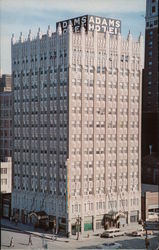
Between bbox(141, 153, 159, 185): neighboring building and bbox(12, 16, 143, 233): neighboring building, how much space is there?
657 inches

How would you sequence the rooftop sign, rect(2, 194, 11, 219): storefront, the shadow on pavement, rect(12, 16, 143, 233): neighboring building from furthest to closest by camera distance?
rect(2, 194, 11, 219): storefront < the rooftop sign < rect(12, 16, 143, 233): neighboring building < the shadow on pavement

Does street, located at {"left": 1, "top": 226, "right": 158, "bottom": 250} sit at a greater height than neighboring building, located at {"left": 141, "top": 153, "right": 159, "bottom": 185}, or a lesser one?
lesser

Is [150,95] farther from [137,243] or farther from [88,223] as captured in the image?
[137,243]

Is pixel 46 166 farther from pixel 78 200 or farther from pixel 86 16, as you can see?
pixel 86 16

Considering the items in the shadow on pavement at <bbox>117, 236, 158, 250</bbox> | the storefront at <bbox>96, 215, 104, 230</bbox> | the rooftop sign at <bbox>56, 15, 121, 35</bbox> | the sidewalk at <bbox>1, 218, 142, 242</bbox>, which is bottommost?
the shadow on pavement at <bbox>117, 236, 158, 250</bbox>

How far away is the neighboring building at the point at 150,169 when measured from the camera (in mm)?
84731

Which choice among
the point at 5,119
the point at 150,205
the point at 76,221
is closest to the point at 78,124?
the point at 76,221

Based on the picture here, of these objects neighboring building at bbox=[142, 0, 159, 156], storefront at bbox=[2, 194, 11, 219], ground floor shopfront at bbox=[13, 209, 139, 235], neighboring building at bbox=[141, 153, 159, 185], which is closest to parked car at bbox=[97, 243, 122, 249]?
ground floor shopfront at bbox=[13, 209, 139, 235]

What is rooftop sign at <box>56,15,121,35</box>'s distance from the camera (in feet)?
208

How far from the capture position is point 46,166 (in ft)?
211

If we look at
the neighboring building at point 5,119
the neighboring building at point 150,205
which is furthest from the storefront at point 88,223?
the neighboring building at point 5,119

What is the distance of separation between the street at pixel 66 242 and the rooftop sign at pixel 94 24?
23449 millimetres

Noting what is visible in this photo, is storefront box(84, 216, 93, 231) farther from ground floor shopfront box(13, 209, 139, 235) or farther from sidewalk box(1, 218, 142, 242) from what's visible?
sidewalk box(1, 218, 142, 242)

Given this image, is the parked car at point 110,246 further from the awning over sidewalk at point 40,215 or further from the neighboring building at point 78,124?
the awning over sidewalk at point 40,215
